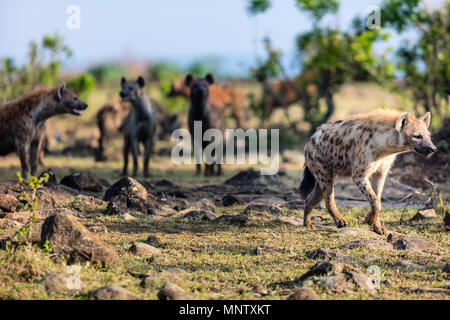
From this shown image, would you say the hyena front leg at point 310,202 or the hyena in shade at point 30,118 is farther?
the hyena in shade at point 30,118

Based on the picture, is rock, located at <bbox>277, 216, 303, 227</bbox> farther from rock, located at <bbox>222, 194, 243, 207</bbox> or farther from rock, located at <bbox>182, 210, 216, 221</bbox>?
rock, located at <bbox>222, 194, 243, 207</bbox>

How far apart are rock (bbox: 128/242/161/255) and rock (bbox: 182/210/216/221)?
52.2 inches

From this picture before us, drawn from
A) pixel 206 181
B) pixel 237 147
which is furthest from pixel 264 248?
pixel 237 147

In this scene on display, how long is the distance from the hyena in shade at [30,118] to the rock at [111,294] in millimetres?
4706

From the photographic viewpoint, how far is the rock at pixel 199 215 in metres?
6.55

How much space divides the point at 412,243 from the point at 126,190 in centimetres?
296

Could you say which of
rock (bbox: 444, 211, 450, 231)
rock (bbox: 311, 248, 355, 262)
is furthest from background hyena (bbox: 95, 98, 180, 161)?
rock (bbox: 311, 248, 355, 262)

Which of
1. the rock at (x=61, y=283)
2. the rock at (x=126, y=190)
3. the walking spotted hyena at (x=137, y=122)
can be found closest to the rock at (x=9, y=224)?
the rock at (x=126, y=190)

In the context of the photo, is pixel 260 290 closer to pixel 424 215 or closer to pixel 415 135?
pixel 415 135

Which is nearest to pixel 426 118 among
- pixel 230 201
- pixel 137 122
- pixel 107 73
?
pixel 230 201

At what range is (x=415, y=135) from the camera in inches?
228

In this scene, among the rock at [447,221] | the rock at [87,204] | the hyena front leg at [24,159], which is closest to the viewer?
the rock at [447,221]

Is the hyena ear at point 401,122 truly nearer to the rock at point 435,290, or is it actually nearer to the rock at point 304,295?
the rock at point 435,290

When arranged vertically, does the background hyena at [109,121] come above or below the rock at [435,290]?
above
